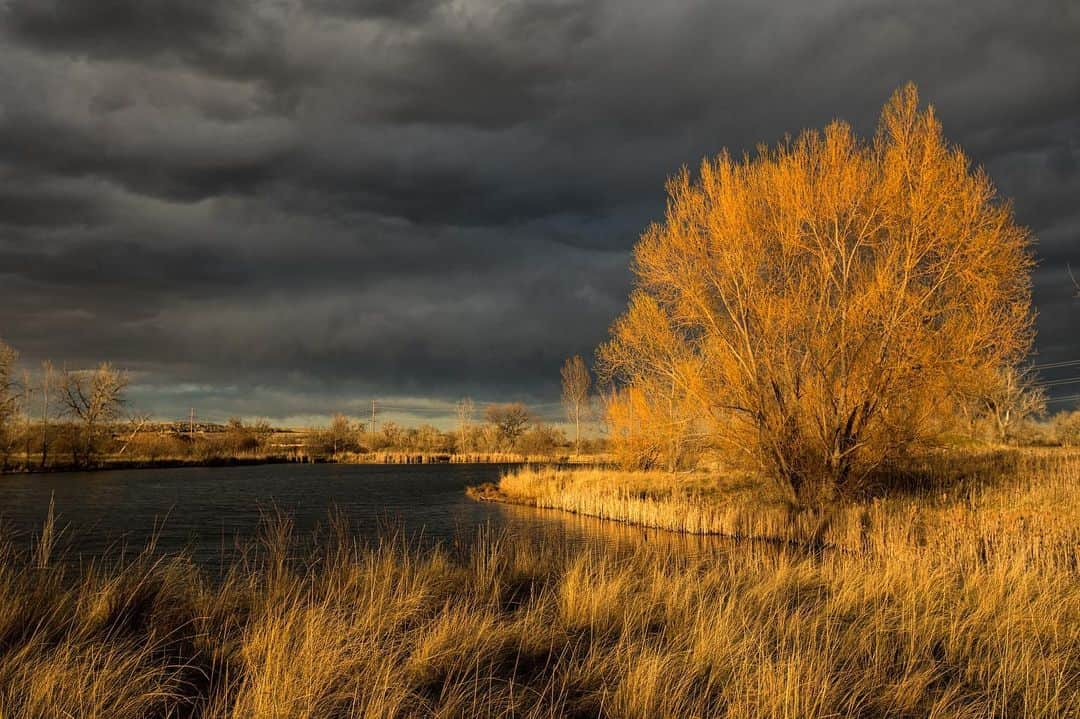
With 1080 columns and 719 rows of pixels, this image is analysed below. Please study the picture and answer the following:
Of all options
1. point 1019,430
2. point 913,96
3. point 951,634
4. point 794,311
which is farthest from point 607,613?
point 1019,430

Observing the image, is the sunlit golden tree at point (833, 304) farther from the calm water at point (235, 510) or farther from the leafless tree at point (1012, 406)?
the leafless tree at point (1012, 406)

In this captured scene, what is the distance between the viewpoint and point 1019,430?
51719 mm

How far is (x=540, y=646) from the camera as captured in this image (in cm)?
583

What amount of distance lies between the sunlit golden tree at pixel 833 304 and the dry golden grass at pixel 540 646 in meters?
8.91

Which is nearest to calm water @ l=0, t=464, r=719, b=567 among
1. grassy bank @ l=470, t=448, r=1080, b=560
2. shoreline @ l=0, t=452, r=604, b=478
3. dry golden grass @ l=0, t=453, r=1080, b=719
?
grassy bank @ l=470, t=448, r=1080, b=560

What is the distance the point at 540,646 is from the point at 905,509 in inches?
519

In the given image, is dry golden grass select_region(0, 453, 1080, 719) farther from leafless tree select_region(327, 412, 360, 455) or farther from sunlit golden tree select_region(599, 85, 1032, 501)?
leafless tree select_region(327, 412, 360, 455)

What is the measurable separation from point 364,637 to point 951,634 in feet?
17.4

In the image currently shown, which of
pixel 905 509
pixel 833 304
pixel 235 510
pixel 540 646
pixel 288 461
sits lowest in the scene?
pixel 288 461

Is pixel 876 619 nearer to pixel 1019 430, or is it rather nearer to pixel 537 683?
pixel 537 683

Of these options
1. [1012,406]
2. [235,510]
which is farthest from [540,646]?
[1012,406]

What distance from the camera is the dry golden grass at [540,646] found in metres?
4.26

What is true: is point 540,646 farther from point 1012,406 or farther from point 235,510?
point 1012,406

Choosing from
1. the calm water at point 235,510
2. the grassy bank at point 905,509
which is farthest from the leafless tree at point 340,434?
the grassy bank at point 905,509
